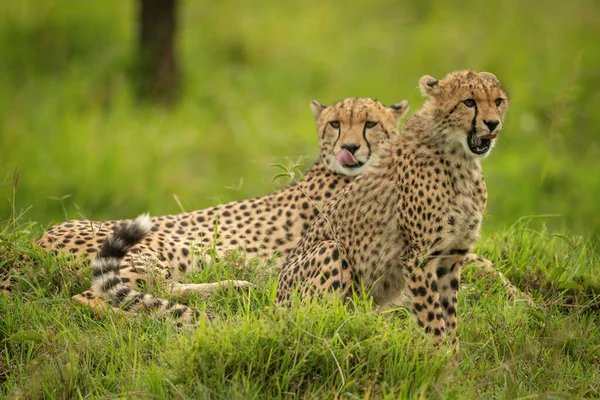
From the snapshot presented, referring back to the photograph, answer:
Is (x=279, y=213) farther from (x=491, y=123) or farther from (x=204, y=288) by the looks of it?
(x=491, y=123)

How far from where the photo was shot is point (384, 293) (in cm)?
386

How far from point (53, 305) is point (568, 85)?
2.52 meters

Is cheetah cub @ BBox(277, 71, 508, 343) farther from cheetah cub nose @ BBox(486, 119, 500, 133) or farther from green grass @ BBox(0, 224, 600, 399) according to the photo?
green grass @ BBox(0, 224, 600, 399)

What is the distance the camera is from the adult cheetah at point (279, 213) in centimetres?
465

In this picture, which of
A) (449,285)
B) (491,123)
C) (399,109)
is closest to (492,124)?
(491,123)

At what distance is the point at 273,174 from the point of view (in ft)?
26.0

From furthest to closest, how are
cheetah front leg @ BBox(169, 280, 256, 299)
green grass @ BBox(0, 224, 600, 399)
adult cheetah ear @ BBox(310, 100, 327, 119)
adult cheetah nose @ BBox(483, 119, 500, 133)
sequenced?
1. adult cheetah ear @ BBox(310, 100, 327, 119)
2. cheetah front leg @ BBox(169, 280, 256, 299)
3. adult cheetah nose @ BBox(483, 119, 500, 133)
4. green grass @ BBox(0, 224, 600, 399)

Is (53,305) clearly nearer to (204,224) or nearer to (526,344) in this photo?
(204,224)

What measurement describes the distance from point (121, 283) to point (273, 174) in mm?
4086

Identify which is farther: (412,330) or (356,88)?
(356,88)

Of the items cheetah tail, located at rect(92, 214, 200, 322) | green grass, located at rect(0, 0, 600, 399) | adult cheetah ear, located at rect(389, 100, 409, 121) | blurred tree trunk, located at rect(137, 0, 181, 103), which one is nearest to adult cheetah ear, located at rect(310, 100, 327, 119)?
adult cheetah ear, located at rect(389, 100, 409, 121)

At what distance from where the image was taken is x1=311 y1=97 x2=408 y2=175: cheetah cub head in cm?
485

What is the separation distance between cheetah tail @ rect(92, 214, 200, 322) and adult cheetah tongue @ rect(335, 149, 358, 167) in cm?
129

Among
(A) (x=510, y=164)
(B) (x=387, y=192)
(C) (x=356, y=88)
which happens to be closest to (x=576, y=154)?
(A) (x=510, y=164)
